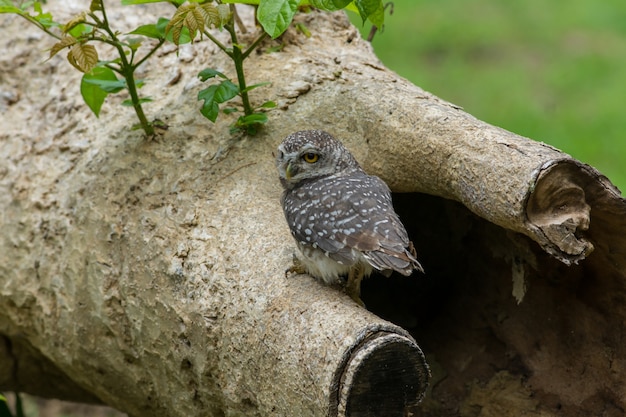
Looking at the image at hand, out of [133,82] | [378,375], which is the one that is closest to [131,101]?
[133,82]

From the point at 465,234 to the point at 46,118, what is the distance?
7.74 feet

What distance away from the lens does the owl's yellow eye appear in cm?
395

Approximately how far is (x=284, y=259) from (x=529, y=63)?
592 centimetres

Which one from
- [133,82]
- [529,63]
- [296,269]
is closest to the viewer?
[296,269]

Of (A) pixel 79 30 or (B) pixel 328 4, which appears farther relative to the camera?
(A) pixel 79 30

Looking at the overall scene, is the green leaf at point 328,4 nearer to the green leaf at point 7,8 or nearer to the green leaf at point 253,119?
the green leaf at point 253,119

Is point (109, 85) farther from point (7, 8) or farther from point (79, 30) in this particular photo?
point (7, 8)

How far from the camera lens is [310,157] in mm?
3967

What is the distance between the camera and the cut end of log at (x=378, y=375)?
116 inches

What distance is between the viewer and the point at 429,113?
3.91m

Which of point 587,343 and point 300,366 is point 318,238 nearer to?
point 300,366

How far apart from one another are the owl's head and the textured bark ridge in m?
0.17

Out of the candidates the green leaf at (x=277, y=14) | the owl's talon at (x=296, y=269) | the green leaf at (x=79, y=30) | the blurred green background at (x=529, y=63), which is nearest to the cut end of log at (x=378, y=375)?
the owl's talon at (x=296, y=269)

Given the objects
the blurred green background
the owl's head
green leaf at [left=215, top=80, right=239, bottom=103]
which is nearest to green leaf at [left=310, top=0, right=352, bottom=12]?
the owl's head
